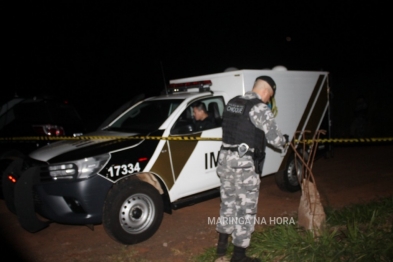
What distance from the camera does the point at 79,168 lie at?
13.6ft

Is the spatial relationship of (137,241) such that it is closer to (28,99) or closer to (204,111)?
(204,111)

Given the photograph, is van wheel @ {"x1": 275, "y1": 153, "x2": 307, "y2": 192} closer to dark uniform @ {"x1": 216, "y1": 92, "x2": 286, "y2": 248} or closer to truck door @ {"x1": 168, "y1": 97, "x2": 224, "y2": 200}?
truck door @ {"x1": 168, "y1": 97, "x2": 224, "y2": 200}

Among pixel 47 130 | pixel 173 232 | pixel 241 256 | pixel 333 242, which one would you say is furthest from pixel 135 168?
pixel 47 130

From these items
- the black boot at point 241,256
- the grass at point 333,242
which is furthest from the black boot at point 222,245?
the black boot at point 241,256

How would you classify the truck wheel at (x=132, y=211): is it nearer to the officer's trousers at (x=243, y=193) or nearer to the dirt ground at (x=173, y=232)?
the dirt ground at (x=173, y=232)

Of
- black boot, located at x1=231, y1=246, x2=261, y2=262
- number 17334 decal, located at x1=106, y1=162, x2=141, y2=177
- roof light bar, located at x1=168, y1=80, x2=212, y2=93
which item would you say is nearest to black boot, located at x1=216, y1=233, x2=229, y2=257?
black boot, located at x1=231, y1=246, x2=261, y2=262

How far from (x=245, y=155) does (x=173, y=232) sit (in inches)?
78.4

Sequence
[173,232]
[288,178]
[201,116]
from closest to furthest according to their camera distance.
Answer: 1. [173,232]
2. [201,116]
3. [288,178]

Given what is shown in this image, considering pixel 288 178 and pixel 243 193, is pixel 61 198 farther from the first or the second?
pixel 288 178

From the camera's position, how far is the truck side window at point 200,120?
493 cm

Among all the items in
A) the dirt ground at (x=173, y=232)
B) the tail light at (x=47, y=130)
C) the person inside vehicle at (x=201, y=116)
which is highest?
the person inside vehicle at (x=201, y=116)

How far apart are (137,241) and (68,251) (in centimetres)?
89

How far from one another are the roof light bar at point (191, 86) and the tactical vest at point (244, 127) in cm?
195

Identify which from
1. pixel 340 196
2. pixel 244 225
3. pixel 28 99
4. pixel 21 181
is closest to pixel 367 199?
pixel 340 196
